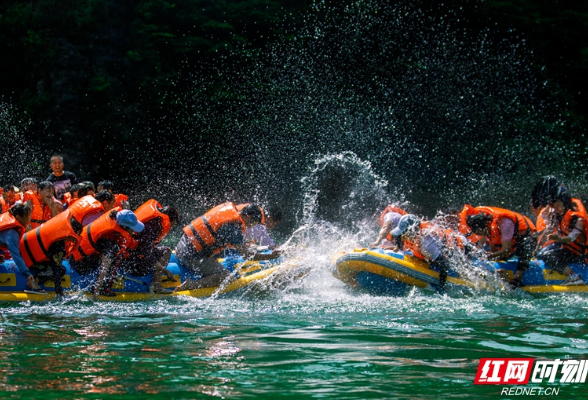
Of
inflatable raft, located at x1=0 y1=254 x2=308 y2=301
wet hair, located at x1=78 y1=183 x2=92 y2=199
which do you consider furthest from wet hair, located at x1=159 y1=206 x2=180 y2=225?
wet hair, located at x1=78 y1=183 x2=92 y2=199

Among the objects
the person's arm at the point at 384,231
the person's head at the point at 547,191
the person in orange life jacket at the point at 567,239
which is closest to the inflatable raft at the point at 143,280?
the person's arm at the point at 384,231

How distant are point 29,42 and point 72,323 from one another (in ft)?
46.4

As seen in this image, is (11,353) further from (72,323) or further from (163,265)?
(163,265)

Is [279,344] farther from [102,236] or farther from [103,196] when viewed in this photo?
[103,196]

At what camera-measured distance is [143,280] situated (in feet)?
23.0

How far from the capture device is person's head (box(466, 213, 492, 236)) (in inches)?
292

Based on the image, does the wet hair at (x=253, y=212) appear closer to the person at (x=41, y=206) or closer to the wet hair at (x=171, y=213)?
the wet hair at (x=171, y=213)

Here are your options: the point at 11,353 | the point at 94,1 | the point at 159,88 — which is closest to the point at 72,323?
the point at 11,353

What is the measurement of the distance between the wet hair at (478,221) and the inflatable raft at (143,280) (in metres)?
2.06

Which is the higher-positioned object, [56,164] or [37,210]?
[56,164]

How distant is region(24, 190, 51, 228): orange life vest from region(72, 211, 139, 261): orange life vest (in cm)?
162

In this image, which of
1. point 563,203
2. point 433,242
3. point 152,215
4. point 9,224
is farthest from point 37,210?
point 563,203

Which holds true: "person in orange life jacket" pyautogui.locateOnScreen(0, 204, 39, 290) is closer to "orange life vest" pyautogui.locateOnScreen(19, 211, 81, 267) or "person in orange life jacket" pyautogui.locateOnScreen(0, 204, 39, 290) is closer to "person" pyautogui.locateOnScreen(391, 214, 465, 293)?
"orange life vest" pyautogui.locateOnScreen(19, 211, 81, 267)

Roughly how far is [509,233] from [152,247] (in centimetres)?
417
